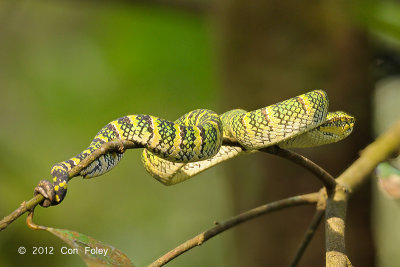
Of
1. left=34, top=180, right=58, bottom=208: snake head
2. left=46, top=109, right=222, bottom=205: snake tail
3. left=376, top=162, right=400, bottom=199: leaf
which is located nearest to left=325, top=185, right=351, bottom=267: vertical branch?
left=376, top=162, right=400, bottom=199: leaf

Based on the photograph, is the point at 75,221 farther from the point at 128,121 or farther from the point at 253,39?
the point at 128,121

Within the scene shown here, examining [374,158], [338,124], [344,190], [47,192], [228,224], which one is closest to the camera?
[47,192]

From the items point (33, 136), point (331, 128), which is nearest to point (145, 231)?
point (33, 136)

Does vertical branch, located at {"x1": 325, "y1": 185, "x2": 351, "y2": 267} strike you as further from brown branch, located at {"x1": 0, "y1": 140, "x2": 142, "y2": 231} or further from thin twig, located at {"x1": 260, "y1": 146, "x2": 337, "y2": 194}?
brown branch, located at {"x1": 0, "y1": 140, "x2": 142, "y2": 231}

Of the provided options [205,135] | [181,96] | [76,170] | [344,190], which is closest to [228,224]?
[205,135]

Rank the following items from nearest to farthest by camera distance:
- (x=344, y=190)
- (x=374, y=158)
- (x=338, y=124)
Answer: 1. (x=344, y=190)
2. (x=374, y=158)
3. (x=338, y=124)

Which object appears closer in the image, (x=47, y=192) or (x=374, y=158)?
(x=47, y=192)

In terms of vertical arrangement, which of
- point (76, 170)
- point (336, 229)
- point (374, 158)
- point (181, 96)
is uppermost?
point (181, 96)

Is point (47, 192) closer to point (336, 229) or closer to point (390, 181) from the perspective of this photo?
point (336, 229)
